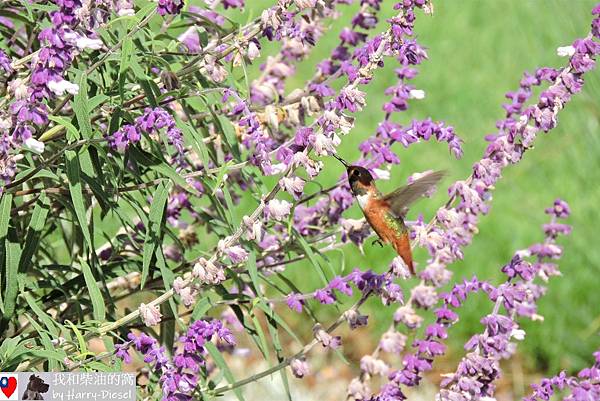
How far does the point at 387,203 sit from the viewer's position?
3.40m

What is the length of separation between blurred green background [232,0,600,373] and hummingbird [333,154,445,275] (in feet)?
6.77

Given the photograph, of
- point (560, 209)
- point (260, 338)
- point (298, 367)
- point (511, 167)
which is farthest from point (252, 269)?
point (511, 167)

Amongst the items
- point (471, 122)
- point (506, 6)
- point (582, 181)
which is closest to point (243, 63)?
point (582, 181)

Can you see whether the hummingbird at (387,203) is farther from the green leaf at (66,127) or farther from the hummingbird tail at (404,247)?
the green leaf at (66,127)

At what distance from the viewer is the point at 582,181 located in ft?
24.8

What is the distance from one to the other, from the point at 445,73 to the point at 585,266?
12.9 feet

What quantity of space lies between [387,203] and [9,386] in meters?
1.28

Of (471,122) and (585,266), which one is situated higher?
(471,122)

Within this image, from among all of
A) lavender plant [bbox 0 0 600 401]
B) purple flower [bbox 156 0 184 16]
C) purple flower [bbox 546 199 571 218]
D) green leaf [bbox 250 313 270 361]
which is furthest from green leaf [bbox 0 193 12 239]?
purple flower [bbox 546 199 571 218]

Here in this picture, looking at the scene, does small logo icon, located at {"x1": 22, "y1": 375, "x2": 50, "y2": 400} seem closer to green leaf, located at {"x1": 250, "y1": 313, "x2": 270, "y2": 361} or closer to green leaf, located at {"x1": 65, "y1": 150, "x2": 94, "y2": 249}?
green leaf, located at {"x1": 65, "y1": 150, "x2": 94, "y2": 249}

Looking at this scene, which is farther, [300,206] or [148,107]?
[300,206]

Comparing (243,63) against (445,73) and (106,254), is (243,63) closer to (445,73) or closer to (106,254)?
(106,254)

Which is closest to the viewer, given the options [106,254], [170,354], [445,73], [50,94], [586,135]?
[50,94]

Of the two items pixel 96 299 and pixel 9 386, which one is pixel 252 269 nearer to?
pixel 96 299
